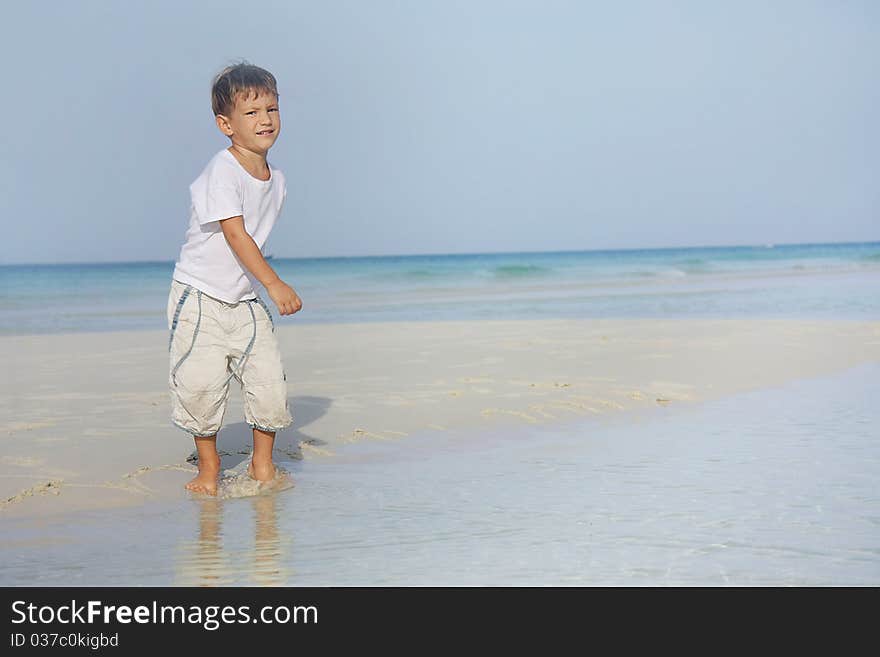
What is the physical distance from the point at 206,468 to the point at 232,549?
0.82 m

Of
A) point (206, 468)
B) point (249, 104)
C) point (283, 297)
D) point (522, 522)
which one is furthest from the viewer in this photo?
point (206, 468)

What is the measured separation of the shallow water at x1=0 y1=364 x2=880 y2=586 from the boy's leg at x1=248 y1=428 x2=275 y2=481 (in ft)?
0.47

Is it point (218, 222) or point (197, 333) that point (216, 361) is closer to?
point (197, 333)

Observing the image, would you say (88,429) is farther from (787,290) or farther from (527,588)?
(787,290)

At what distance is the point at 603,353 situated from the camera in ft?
26.5

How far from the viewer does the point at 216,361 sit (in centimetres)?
393

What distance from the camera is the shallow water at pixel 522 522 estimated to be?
2891 mm

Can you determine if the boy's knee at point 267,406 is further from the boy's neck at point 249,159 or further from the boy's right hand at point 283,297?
the boy's neck at point 249,159

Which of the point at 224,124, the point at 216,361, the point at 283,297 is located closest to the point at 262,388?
the point at 216,361

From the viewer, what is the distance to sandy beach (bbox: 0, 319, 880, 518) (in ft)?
14.5

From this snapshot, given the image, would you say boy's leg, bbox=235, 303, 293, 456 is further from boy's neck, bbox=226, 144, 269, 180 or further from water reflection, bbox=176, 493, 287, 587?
boy's neck, bbox=226, 144, 269, 180

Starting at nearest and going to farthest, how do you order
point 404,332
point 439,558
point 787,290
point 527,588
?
point 527,588 < point 439,558 < point 404,332 < point 787,290
